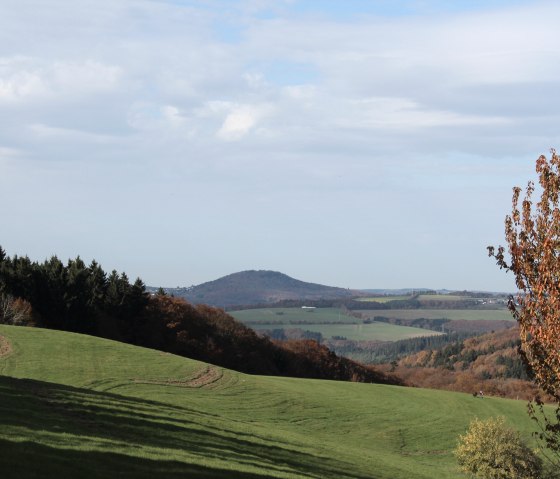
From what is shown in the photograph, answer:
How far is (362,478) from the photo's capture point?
30312 mm

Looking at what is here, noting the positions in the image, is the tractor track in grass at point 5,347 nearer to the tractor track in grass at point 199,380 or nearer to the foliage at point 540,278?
the tractor track in grass at point 199,380

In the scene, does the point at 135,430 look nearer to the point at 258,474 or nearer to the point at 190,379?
the point at 258,474

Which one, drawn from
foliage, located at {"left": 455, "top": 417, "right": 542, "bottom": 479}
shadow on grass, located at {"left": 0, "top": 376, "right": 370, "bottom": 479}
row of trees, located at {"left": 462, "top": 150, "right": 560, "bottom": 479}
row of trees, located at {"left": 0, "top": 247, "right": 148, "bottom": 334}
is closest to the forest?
row of trees, located at {"left": 0, "top": 247, "right": 148, "bottom": 334}

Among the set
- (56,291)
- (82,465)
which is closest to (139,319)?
(56,291)

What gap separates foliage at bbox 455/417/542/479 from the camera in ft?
135

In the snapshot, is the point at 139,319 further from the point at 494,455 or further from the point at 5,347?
the point at 494,455

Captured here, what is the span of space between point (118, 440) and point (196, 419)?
448 inches

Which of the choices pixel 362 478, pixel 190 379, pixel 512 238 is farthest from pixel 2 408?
pixel 190 379

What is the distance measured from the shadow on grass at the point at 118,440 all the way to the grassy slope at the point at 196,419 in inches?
2.7


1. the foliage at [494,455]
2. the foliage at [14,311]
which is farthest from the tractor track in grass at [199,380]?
the foliage at [14,311]

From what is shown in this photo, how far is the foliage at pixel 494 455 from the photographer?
41.3m

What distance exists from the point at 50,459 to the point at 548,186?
15.7 m

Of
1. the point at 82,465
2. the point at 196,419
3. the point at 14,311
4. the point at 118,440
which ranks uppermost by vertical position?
the point at 14,311

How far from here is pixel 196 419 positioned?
35.8 metres
